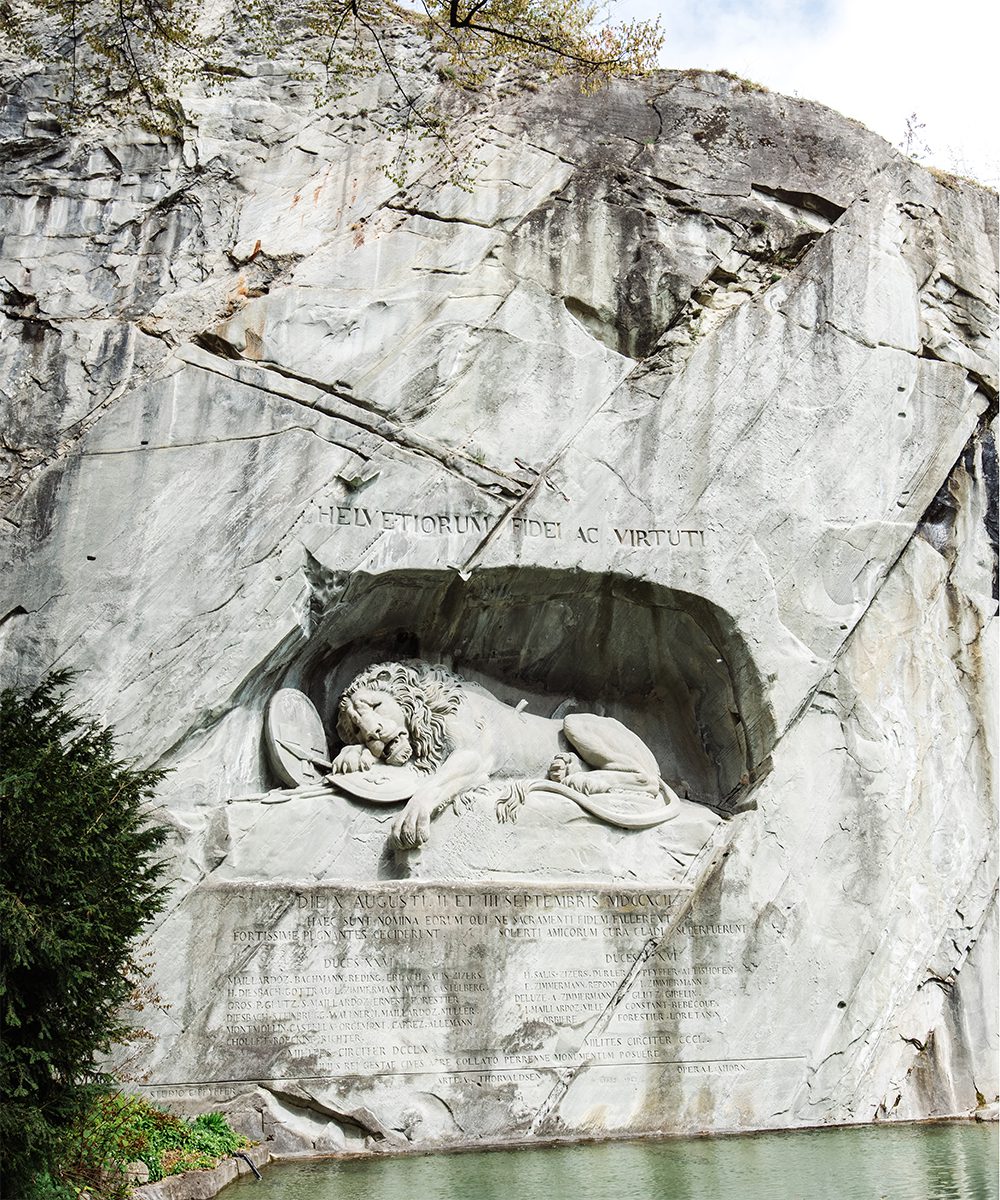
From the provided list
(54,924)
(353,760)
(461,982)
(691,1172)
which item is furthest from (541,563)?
(54,924)

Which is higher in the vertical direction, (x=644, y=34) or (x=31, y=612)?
(x=644, y=34)

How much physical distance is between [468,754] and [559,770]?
2.35ft

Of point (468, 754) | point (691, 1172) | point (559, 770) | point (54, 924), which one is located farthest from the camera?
point (559, 770)

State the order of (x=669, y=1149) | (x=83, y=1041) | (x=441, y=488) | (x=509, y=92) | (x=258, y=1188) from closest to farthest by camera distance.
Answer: (x=83, y=1041)
(x=258, y=1188)
(x=669, y=1149)
(x=441, y=488)
(x=509, y=92)

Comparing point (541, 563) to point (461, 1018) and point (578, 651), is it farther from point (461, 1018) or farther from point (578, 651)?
point (461, 1018)

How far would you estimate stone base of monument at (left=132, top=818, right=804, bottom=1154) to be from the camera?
828 cm

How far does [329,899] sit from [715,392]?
484 centimetres

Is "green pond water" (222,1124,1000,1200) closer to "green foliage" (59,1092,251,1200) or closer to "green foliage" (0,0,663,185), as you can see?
"green foliage" (59,1092,251,1200)

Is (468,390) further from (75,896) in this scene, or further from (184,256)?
(75,896)

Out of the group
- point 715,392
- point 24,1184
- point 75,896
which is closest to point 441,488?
point 715,392

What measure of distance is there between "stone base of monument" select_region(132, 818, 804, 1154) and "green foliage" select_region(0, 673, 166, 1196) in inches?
69.7

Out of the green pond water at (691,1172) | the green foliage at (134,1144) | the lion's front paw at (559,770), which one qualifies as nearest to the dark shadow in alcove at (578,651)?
the lion's front paw at (559,770)

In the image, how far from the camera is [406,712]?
9664mm

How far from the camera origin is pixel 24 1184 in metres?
5.57
